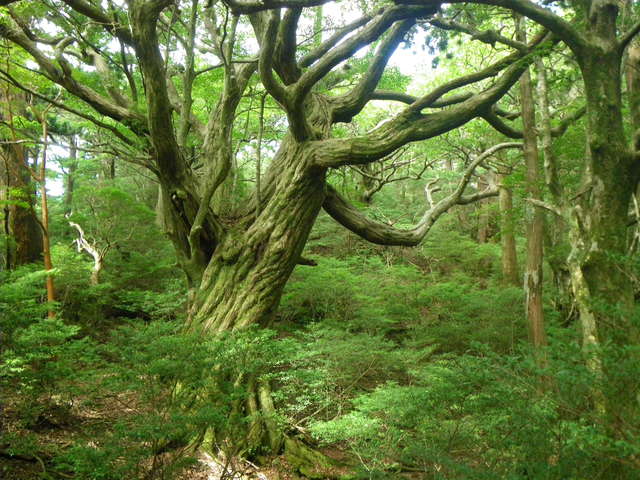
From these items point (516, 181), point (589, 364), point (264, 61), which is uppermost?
point (264, 61)

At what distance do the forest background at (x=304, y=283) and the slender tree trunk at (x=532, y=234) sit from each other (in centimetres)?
4

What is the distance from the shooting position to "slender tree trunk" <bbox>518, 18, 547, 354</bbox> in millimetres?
5890

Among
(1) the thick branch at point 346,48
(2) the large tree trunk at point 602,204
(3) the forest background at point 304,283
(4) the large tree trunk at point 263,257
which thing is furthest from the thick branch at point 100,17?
(2) the large tree trunk at point 602,204

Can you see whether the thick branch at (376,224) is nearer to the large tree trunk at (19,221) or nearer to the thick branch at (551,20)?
the thick branch at (551,20)

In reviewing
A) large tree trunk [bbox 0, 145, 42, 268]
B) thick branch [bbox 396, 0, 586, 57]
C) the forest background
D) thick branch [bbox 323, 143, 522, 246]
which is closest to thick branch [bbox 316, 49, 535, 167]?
the forest background

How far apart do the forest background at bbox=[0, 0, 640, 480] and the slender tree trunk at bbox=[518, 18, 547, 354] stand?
38mm

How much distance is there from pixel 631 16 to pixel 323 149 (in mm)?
4033

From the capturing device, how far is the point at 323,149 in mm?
5914

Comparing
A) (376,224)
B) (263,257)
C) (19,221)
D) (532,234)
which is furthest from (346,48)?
(19,221)

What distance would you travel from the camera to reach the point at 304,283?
28.6 ft

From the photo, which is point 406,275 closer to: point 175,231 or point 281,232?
point 281,232

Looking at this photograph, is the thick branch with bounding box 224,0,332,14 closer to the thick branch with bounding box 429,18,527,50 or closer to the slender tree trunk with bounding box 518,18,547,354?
the thick branch with bounding box 429,18,527,50

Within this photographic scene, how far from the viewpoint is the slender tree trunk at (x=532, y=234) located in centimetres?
589

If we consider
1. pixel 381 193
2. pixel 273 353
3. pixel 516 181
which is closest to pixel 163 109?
pixel 273 353
